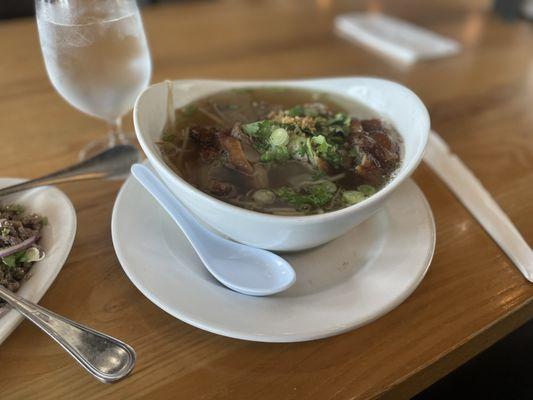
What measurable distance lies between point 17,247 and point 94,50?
393 millimetres

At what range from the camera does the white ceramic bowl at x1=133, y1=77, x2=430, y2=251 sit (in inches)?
23.0

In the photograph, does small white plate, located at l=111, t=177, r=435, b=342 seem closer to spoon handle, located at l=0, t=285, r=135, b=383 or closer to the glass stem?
spoon handle, located at l=0, t=285, r=135, b=383

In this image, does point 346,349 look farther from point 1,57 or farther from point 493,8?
point 493,8

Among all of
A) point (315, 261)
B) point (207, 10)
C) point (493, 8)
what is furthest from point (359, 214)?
point (493, 8)

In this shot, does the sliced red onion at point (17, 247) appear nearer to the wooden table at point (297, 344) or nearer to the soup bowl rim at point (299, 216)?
the wooden table at point (297, 344)

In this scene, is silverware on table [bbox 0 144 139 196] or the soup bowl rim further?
silverware on table [bbox 0 144 139 196]

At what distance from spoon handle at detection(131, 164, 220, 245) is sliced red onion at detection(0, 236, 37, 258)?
0.60ft

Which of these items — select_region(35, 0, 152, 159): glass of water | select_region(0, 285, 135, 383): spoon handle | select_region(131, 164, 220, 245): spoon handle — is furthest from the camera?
select_region(35, 0, 152, 159): glass of water

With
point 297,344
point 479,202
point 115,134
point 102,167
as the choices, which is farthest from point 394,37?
point 297,344

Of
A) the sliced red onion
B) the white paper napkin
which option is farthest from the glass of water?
the white paper napkin

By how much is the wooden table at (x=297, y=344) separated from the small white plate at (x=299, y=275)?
0.04 m

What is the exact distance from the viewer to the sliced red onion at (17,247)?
24.6 inches

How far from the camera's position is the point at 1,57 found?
1.37 m

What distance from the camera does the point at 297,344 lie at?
591mm
